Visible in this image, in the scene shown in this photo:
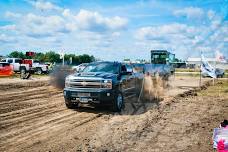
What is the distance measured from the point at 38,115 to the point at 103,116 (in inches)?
84.9

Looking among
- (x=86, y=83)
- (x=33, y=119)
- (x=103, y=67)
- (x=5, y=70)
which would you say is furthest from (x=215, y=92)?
(x=5, y=70)

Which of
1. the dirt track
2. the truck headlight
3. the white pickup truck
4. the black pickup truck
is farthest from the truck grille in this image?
the white pickup truck

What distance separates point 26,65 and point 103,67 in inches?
1208

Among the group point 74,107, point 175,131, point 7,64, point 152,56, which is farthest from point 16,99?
point 152,56

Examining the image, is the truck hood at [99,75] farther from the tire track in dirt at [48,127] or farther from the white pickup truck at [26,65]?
the white pickup truck at [26,65]

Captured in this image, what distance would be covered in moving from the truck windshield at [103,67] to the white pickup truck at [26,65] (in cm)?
2893

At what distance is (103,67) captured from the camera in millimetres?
14586

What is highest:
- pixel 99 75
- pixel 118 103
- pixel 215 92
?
pixel 99 75

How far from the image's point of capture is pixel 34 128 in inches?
389

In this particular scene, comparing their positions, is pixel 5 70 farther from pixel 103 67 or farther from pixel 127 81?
pixel 127 81

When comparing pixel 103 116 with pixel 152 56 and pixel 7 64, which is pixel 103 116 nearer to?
pixel 7 64

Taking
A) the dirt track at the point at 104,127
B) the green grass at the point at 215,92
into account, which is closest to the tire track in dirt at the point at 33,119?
the dirt track at the point at 104,127

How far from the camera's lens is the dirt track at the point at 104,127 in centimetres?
822

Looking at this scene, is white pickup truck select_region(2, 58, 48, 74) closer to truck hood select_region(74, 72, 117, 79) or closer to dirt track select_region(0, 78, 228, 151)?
dirt track select_region(0, 78, 228, 151)
